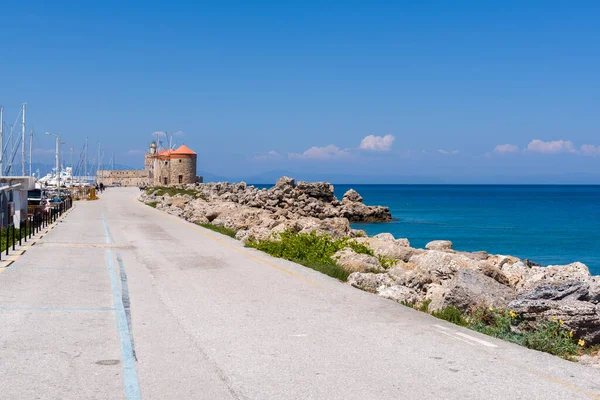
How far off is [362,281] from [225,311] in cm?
374

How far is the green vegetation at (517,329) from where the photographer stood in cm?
835

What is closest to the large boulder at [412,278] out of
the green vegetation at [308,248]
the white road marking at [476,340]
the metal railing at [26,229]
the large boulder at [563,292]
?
the green vegetation at [308,248]

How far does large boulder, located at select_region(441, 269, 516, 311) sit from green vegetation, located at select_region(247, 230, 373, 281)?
14.8 ft

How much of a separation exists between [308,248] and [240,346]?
1039 centimetres

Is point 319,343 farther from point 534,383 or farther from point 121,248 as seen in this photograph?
point 121,248

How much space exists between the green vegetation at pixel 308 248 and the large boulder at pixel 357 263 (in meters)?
0.16

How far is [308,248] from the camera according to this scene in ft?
59.9

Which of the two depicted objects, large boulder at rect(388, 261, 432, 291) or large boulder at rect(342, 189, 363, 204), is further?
large boulder at rect(342, 189, 363, 204)

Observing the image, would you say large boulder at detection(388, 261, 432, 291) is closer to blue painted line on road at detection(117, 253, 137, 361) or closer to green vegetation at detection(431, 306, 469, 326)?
green vegetation at detection(431, 306, 469, 326)

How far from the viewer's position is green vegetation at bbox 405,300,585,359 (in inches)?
329

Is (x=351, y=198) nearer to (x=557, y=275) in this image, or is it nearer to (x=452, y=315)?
(x=557, y=275)

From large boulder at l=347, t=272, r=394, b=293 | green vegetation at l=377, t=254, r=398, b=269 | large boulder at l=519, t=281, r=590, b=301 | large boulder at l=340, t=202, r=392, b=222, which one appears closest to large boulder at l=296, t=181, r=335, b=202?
large boulder at l=340, t=202, r=392, b=222

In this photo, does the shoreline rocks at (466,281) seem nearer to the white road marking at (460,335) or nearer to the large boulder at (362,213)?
the white road marking at (460,335)

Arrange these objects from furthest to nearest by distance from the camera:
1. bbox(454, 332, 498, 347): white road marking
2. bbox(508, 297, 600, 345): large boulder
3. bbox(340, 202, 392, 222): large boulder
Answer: bbox(340, 202, 392, 222): large boulder
bbox(508, 297, 600, 345): large boulder
bbox(454, 332, 498, 347): white road marking
